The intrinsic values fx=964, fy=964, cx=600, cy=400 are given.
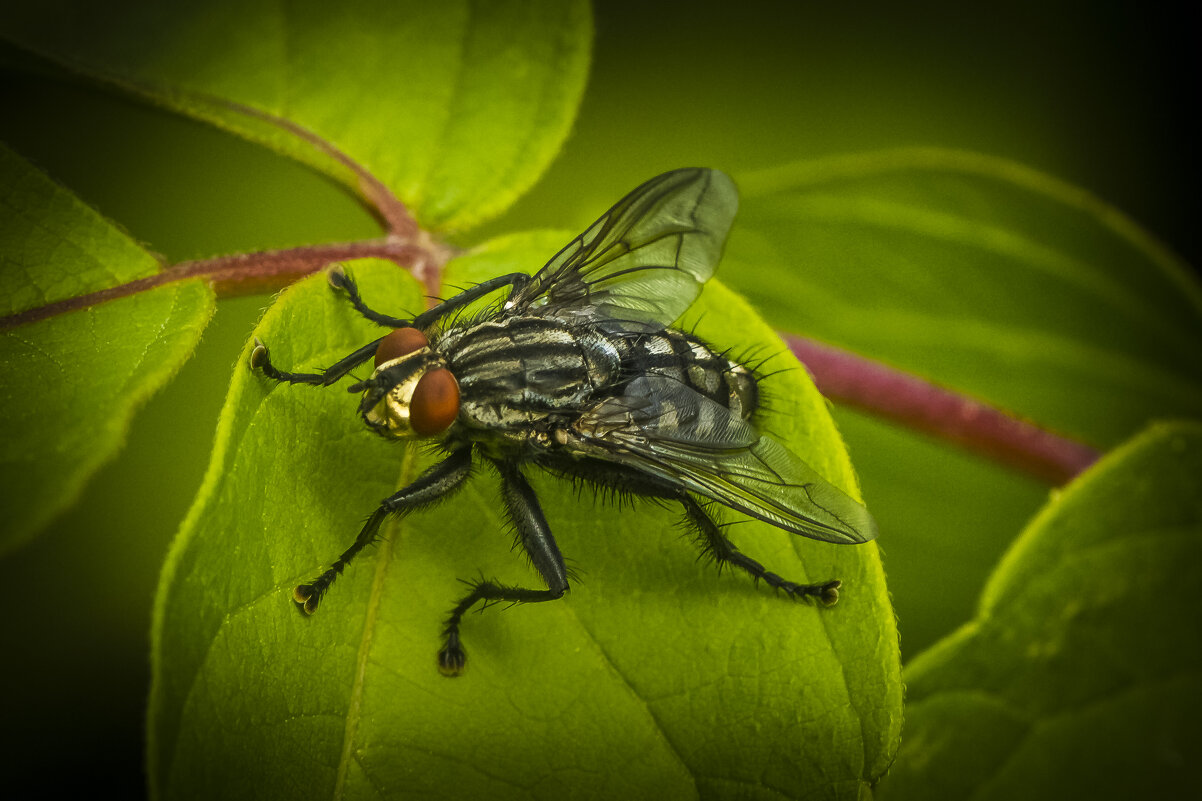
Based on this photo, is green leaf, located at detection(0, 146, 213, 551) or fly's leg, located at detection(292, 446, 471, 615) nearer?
green leaf, located at detection(0, 146, 213, 551)

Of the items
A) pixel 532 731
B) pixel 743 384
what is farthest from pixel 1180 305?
pixel 532 731

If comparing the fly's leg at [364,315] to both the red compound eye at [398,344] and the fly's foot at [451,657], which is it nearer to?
the red compound eye at [398,344]

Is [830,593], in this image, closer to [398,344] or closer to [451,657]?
[451,657]

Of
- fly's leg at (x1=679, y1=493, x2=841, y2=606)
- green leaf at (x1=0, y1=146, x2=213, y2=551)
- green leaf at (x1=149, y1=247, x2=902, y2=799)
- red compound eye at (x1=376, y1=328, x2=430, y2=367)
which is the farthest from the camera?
red compound eye at (x1=376, y1=328, x2=430, y2=367)

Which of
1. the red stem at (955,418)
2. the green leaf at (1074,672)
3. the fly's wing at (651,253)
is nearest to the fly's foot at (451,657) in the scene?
the fly's wing at (651,253)

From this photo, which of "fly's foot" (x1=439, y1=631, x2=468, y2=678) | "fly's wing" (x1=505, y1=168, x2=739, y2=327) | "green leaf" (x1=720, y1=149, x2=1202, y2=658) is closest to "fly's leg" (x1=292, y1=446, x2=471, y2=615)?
"fly's foot" (x1=439, y1=631, x2=468, y2=678)

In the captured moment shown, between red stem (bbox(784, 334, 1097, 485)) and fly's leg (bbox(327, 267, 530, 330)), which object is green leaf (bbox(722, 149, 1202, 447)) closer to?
red stem (bbox(784, 334, 1097, 485))

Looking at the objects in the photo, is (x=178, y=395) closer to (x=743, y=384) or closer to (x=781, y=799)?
(x=743, y=384)

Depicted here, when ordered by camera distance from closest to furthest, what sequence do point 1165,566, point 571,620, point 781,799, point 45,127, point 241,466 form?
point 241,466
point 781,799
point 571,620
point 1165,566
point 45,127
